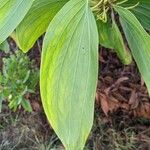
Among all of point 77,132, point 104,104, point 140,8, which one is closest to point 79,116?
point 77,132

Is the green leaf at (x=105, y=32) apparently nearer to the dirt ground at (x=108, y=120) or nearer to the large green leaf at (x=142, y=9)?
the large green leaf at (x=142, y=9)

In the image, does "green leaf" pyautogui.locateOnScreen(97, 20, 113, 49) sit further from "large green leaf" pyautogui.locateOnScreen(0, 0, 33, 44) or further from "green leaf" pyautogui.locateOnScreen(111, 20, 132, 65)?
"large green leaf" pyautogui.locateOnScreen(0, 0, 33, 44)

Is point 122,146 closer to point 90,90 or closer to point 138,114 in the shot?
point 138,114

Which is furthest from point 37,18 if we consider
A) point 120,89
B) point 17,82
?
point 120,89

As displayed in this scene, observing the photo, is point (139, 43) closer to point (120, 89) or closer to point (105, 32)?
point (105, 32)

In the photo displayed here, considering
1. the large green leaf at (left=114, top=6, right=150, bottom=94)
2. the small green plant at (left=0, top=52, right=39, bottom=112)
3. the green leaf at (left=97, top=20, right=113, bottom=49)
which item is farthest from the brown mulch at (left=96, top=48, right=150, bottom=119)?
the large green leaf at (left=114, top=6, right=150, bottom=94)

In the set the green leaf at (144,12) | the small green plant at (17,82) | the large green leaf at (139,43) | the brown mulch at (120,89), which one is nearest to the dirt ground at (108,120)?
the brown mulch at (120,89)
